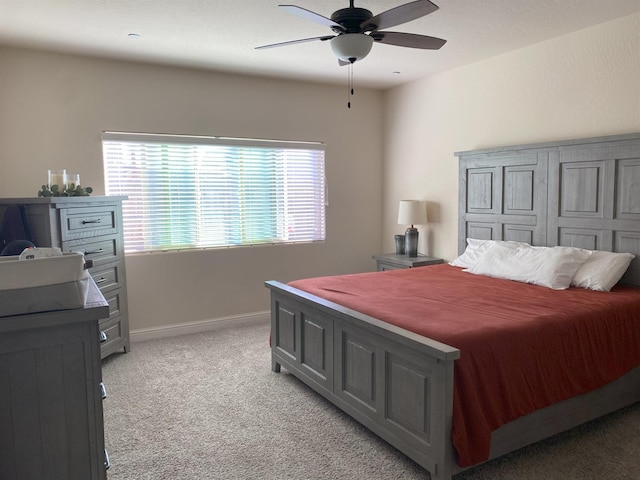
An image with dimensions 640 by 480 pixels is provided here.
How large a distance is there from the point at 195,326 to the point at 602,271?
3.67 metres

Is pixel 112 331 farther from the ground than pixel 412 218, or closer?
closer

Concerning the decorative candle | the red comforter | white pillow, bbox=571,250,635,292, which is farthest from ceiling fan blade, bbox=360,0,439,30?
the decorative candle

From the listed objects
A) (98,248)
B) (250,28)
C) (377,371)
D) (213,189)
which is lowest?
(377,371)

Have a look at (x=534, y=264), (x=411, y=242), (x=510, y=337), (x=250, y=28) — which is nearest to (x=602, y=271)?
(x=534, y=264)

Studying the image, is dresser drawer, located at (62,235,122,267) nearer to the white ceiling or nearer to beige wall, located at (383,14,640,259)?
the white ceiling

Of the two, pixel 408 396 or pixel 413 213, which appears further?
pixel 413 213

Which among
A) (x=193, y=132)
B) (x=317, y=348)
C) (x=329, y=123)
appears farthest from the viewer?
(x=329, y=123)

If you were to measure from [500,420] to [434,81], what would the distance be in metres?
3.84

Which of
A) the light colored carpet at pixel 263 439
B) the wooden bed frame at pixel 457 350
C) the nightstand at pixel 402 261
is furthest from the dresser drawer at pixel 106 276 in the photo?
the nightstand at pixel 402 261

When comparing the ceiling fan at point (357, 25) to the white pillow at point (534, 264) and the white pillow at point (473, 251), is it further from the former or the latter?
the white pillow at point (473, 251)

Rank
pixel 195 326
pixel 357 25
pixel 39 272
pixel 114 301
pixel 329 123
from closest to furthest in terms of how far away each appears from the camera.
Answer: pixel 39 272, pixel 357 25, pixel 114 301, pixel 195 326, pixel 329 123

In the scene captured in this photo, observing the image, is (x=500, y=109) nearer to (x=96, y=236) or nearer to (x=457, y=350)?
(x=457, y=350)

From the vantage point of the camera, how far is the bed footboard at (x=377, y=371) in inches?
86.4

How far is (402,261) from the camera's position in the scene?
5.00m
